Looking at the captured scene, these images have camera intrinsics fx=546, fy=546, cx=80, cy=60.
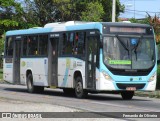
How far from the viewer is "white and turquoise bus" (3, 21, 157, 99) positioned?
70.2 feet

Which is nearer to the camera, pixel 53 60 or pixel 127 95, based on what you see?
pixel 127 95

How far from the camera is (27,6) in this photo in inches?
2384

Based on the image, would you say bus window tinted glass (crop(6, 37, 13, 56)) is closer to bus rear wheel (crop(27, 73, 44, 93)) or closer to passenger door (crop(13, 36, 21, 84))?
passenger door (crop(13, 36, 21, 84))

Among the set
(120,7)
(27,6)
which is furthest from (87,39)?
(120,7)

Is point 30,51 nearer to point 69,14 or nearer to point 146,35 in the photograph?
point 146,35

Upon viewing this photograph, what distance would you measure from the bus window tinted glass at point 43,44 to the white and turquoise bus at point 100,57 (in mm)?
105

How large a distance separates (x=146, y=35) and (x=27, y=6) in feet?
130

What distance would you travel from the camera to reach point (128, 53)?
2161cm

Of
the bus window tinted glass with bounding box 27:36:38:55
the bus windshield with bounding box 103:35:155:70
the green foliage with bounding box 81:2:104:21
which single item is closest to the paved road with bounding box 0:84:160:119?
the bus windshield with bounding box 103:35:155:70

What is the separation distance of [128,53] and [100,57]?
46.2 inches

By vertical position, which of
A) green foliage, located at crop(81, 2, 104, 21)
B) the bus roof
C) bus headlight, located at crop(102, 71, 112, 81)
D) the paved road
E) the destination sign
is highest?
green foliage, located at crop(81, 2, 104, 21)

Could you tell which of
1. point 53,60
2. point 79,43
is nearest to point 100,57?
point 79,43

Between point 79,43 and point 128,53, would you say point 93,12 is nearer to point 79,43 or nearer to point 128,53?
point 79,43

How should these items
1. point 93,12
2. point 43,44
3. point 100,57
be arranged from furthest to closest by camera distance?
point 93,12, point 43,44, point 100,57
